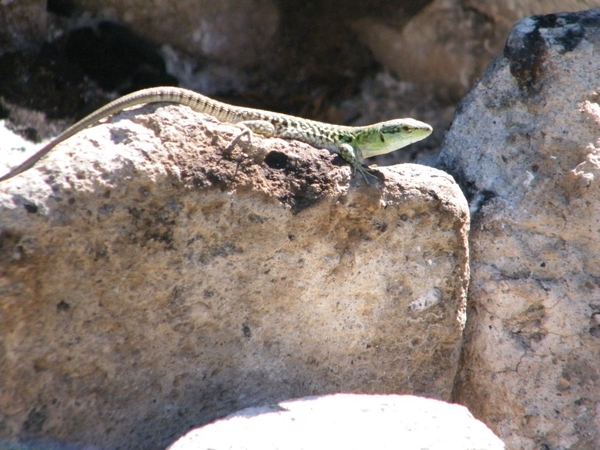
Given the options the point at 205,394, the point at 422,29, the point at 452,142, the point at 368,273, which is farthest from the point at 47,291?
the point at 422,29

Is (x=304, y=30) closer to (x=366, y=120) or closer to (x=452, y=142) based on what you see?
(x=366, y=120)

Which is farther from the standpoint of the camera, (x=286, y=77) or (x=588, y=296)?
(x=286, y=77)

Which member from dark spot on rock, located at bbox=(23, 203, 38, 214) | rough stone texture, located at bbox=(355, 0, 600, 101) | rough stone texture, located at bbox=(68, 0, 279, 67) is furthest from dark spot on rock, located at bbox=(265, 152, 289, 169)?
rough stone texture, located at bbox=(355, 0, 600, 101)

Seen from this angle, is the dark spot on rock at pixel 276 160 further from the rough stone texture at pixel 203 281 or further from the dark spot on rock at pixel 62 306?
the dark spot on rock at pixel 62 306

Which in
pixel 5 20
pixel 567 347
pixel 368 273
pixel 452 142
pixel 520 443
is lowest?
pixel 520 443

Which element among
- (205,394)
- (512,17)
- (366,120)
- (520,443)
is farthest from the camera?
(366,120)

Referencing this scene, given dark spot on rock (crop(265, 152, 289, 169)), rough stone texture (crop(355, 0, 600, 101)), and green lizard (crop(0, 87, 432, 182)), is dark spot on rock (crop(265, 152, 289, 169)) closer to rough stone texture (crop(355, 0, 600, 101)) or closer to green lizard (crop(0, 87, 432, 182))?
green lizard (crop(0, 87, 432, 182))

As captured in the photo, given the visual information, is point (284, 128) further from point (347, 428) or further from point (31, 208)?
point (347, 428)
